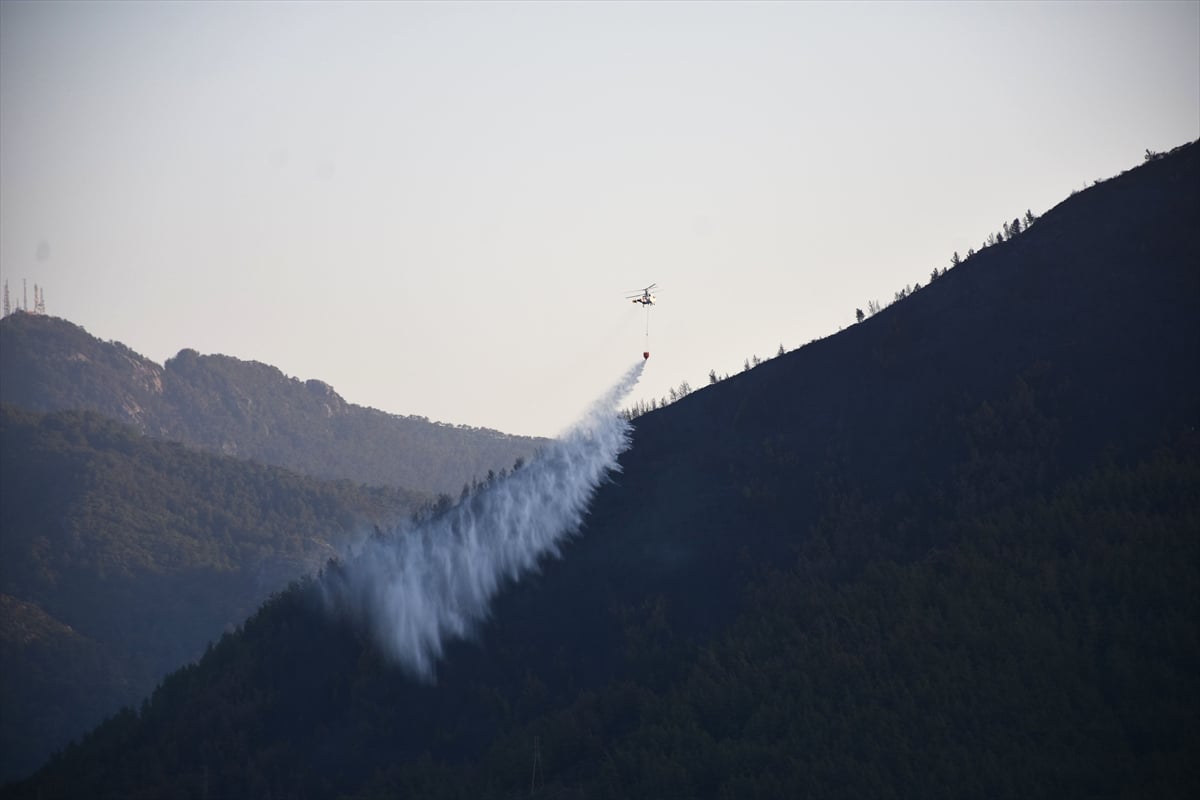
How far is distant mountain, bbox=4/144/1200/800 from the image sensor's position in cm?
4941

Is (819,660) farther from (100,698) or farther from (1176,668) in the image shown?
(100,698)

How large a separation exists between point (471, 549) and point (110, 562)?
10048 centimetres

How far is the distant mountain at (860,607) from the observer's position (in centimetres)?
4941

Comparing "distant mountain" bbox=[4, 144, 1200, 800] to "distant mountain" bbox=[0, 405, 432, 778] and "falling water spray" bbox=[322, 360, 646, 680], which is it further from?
"distant mountain" bbox=[0, 405, 432, 778]

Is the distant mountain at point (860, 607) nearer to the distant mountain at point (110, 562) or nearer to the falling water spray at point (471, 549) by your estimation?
the falling water spray at point (471, 549)

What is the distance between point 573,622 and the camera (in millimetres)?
67500

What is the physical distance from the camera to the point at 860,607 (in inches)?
2287

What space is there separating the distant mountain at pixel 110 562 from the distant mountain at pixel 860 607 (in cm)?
5487

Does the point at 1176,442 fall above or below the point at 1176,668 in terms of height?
above

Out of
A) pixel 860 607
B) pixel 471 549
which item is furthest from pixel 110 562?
pixel 860 607

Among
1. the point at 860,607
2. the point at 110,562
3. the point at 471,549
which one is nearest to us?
the point at 860,607

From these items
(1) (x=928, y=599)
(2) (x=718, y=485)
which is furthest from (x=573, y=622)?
(1) (x=928, y=599)

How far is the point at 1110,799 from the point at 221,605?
136 meters

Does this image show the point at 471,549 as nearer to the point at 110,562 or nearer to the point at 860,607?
the point at 860,607
